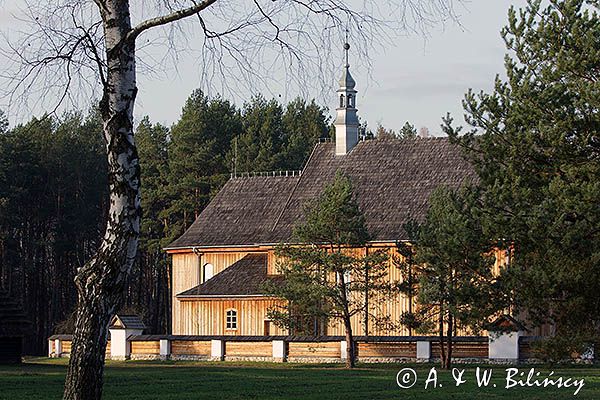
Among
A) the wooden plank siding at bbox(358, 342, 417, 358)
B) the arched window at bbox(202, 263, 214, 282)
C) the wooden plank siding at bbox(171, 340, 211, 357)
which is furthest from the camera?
the arched window at bbox(202, 263, 214, 282)

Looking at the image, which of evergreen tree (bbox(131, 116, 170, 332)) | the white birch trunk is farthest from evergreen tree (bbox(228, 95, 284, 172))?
the white birch trunk

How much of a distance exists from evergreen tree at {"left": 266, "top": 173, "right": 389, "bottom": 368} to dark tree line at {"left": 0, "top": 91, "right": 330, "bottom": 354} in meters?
31.4

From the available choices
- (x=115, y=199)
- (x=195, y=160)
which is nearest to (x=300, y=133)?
(x=195, y=160)

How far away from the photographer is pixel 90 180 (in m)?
81.0

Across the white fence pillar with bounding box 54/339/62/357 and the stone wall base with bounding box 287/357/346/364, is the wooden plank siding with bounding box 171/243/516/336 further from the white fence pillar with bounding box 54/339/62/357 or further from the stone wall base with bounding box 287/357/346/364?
the white fence pillar with bounding box 54/339/62/357

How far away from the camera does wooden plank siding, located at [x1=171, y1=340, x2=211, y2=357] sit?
5234 centimetres

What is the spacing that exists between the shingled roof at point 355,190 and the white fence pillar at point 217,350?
6229mm

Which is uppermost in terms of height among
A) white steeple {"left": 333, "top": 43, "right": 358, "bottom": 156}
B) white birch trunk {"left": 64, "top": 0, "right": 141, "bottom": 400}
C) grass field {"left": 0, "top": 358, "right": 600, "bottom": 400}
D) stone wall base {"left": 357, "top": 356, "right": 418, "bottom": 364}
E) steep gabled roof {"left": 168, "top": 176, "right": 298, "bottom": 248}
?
white steeple {"left": 333, "top": 43, "right": 358, "bottom": 156}

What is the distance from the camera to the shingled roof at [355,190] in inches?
2157

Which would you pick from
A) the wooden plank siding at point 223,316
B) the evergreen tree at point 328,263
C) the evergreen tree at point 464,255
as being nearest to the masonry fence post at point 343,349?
the evergreen tree at point 328,263

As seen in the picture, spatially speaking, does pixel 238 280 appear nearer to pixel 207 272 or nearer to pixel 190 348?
pixel 207 272

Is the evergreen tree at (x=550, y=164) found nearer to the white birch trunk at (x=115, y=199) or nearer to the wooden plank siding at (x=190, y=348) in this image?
the white birch trunk at (x=115, y=199)

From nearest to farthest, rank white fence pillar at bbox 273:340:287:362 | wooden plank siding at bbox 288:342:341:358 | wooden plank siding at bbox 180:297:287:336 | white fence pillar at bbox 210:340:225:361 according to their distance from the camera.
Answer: wooden plank siding at bbox 288:342:341:358 < white fence pillar at bbox 273:340:287:362 < white fence pillar at bbox 210:340:225:361 < wooden plank siding at bbox 180:297:287:336

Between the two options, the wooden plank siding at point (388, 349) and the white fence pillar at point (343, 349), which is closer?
the wooden plank siding at point (388, 349)
